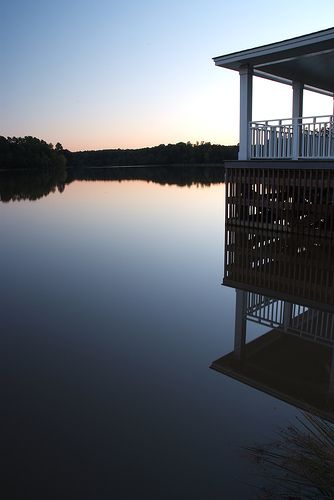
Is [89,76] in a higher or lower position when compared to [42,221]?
higher

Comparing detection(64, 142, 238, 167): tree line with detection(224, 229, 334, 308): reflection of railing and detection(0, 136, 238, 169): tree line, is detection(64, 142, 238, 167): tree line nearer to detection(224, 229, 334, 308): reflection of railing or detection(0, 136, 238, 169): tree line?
detection(0, 136, 238, 169): tree line

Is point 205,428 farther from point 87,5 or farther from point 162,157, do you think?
point 162,157

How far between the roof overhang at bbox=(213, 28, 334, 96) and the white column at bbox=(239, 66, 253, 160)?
0.19m

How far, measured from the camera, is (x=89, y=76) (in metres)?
41.7

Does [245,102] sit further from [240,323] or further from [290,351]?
[290,351]

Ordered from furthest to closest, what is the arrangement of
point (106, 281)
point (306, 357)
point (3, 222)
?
point (3, 222), point (106, 281), point (306, 357)

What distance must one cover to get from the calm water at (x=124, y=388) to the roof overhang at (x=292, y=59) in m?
5.38

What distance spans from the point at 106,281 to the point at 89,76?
130ft

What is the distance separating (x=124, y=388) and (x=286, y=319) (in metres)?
2.22

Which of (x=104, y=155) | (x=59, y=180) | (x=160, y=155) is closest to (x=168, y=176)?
(x=59, y=180)

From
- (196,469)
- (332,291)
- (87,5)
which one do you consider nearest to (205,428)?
(196,469)

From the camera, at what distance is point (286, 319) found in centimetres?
480

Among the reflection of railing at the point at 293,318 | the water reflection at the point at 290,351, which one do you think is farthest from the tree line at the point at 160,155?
the reflection of railing at the point at 293,318

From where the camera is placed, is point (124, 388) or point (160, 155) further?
point (160, 155)
